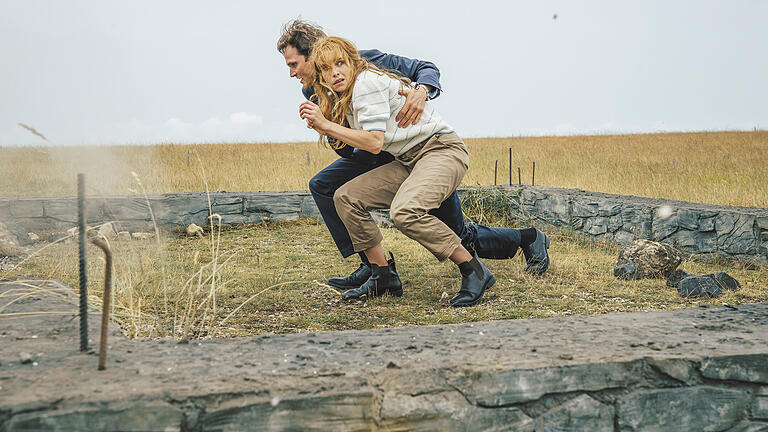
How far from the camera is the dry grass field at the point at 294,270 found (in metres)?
3.39

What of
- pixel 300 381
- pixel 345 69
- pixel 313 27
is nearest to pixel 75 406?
pixel 300 381

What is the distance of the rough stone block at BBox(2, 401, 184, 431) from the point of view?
1575mm

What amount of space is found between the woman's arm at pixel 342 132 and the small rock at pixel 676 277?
230 cm

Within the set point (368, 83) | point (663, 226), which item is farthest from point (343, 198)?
point (663, 226)

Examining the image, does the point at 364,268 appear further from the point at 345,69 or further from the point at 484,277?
the point at 345,69

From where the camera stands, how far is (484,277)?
3.62 meters

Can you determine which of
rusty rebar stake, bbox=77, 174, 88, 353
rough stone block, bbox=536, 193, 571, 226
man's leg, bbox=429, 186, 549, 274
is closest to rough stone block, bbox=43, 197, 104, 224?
man's leg, bbox=429, 186, 549, 274

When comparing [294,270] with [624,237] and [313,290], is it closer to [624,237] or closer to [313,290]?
[313,290]

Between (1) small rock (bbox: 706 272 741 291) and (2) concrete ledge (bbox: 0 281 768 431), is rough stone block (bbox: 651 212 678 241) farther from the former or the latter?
(2) concrete ledge (bbox: 0 281 768 431)

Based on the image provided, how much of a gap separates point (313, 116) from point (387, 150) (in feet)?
1.69

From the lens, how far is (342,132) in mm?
3133

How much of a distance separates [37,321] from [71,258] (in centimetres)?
314

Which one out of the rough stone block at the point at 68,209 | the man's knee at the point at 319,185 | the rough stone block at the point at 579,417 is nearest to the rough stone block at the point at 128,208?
the rough stone block at the point at 68,209

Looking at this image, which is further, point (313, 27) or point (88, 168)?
point (88, 168)
